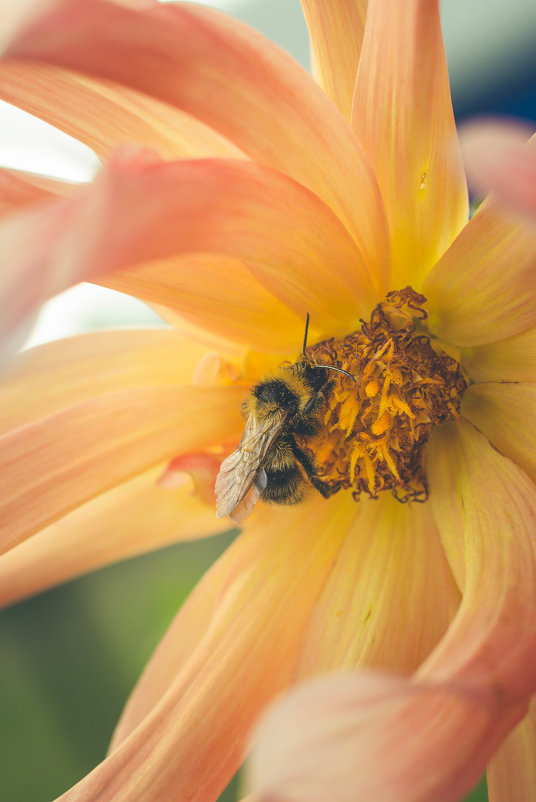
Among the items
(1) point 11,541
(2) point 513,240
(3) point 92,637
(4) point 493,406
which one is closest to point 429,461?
(4) point 493,406

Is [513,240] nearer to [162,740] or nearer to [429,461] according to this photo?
[429,461]

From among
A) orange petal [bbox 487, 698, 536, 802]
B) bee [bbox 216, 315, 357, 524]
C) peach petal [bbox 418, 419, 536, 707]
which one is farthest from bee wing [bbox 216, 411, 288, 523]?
orange petal [bbox 487, 698, 536, 802]

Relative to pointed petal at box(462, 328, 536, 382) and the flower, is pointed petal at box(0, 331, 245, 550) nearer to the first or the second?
the flower

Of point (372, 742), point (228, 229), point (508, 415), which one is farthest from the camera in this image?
point (508, 415)

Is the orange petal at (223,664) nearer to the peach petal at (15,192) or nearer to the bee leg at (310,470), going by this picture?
the bee leg at (310,470)

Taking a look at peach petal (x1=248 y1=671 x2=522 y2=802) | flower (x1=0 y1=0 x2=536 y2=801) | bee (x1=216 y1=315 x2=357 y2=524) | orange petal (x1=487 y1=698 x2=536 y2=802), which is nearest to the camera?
peach petal (x1=248 y1=671 x2=522 y2=802)

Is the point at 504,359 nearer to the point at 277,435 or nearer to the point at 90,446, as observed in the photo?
the point at 277,435

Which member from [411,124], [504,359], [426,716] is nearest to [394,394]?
[504,359]
